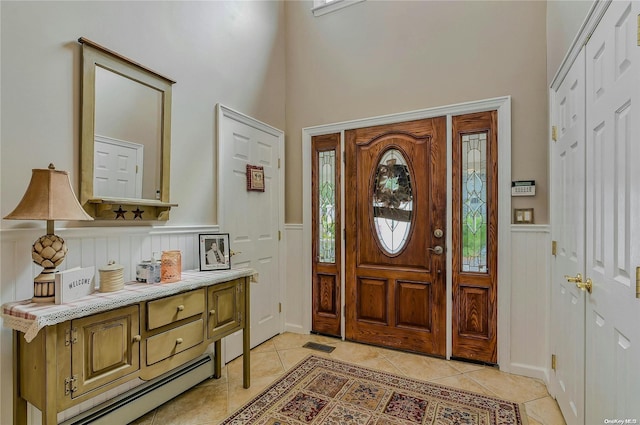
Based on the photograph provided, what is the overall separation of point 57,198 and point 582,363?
8.92ft

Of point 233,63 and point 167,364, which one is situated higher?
point 233,63

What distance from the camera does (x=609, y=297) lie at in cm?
132

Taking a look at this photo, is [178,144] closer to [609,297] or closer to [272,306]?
[272,306]

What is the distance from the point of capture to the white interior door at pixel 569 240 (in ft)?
5.62

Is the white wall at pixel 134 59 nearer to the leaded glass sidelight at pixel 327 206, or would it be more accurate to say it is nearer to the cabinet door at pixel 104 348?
the cabinet door at pixel 104 348

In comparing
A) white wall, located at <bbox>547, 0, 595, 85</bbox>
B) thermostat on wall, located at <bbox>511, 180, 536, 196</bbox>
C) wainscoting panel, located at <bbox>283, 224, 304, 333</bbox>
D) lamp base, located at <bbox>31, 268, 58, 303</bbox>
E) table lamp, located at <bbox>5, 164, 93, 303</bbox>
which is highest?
white wall, located at <bbox>547, 0, 595, 85</bbox>

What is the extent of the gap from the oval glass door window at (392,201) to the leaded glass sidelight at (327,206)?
1.52 feet

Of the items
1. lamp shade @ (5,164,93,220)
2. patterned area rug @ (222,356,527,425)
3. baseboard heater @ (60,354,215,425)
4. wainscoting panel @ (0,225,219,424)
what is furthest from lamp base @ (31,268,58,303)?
patterned area rug @ (222,356,527,425)

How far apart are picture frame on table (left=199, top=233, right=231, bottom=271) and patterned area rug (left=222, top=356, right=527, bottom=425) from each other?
3.24 ft

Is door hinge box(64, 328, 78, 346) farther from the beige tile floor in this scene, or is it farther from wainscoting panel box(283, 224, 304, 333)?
wainscoting panel box(283, 224, 304, 333)

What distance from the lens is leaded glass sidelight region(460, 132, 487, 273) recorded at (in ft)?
9.12

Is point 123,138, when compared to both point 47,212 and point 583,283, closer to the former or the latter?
point 47,212

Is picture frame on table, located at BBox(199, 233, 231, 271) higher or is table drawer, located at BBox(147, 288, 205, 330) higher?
picture frame on table, located at BBox(199, 233, 231, 271)

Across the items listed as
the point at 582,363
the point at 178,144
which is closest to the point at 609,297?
the point at 582,363
